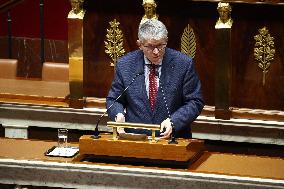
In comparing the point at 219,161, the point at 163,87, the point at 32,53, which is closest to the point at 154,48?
the point at 163,87

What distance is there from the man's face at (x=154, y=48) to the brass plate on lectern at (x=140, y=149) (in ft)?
1.60

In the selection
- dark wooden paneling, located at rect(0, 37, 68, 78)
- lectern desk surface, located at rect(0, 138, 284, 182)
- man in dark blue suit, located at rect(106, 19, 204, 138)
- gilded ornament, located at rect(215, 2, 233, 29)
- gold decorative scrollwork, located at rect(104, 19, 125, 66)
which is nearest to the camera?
lectern desk surface, located at rect(0, 138, 284, 182)

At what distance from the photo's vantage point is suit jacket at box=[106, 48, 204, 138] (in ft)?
17.8

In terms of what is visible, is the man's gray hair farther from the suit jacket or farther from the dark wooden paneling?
the dark wooden paneling

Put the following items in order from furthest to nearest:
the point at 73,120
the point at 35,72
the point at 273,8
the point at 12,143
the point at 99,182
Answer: the point at 35,72, the point at 73,120, the point at 273,8, the point at 12,143, the point at 99,182

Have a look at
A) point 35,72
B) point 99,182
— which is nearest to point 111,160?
point 99,182

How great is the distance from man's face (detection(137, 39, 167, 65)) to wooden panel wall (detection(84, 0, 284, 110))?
4.68ft

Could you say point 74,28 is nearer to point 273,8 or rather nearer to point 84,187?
point 273,8


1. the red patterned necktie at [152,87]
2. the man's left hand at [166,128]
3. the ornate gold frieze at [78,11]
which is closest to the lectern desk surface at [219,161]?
the man's left hand at [166,128]

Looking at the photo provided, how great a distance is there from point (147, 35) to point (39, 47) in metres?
4.15

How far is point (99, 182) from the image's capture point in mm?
5016

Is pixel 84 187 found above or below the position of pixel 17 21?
below

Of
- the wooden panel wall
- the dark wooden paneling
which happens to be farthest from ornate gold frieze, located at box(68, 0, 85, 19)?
the dark wooden paneling

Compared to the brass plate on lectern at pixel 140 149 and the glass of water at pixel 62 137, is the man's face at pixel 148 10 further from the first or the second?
the brass plate on lectern at pixel 140 149
